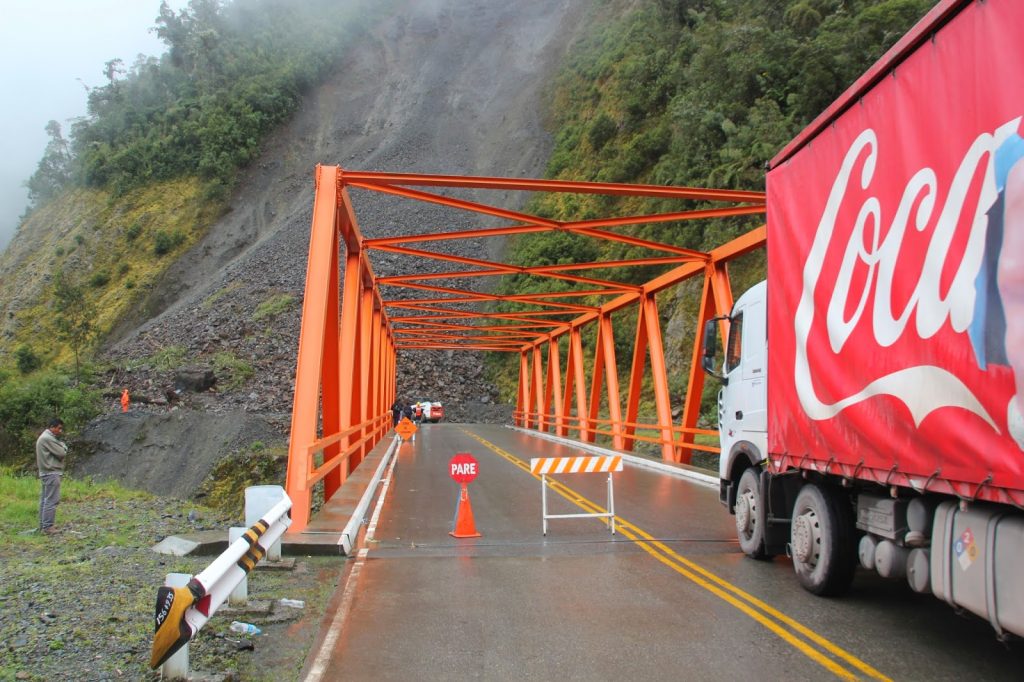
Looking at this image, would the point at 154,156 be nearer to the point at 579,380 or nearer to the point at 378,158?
the point at 378,158

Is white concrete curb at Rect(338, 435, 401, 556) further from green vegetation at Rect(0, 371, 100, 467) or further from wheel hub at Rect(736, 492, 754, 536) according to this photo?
green vegetation at Rect(0, 371, 100, 467)

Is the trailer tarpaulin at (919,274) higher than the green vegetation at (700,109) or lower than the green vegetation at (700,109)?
lower

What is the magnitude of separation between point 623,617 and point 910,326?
2817 millimetres

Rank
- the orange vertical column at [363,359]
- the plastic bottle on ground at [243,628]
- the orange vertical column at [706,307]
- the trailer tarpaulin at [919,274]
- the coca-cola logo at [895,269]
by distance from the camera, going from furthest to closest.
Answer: the orange vertical column at [363,359]
the orange vertical column at [706,307]
the plastic bottle on ground at [243,628]
the coca-cola logo at [895,269]
the trailer tarpaulin at [919,274]

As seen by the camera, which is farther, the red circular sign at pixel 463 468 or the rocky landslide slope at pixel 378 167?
the rocky landslide slope at pixel 378 167

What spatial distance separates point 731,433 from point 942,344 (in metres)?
4.34

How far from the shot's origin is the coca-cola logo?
4387 mm

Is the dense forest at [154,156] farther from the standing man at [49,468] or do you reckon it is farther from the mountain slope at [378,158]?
the standing man at [49,468]

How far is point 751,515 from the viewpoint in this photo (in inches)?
320

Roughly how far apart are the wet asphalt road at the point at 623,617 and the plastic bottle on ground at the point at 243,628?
562 millimetres

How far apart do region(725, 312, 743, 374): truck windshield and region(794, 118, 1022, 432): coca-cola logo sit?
85.2 inches

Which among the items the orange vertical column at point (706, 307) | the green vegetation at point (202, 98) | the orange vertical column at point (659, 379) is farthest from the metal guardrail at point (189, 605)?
the green vegetation at point (202, 98)

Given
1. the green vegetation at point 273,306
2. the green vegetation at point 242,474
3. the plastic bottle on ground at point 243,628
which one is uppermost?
the green vegetation at point 273,306

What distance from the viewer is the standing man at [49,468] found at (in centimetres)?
1098
